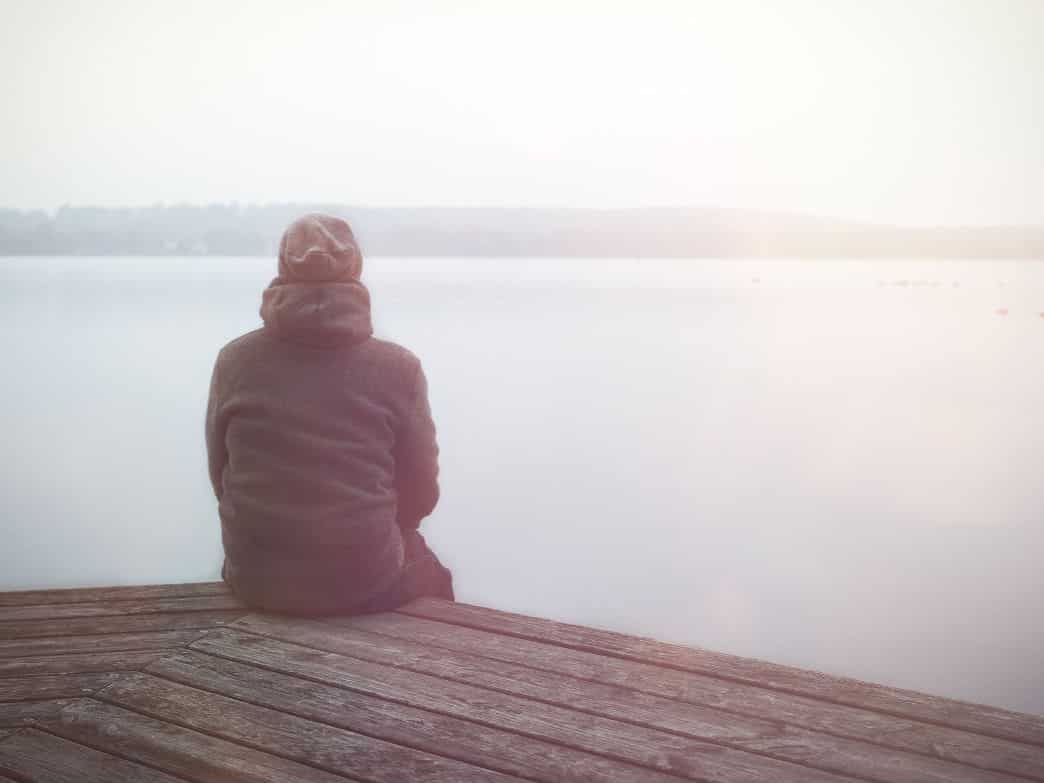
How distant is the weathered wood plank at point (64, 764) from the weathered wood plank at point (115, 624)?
0.48m

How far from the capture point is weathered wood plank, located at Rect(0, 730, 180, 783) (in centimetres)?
144

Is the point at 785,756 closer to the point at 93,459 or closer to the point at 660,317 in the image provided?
the point at 93,459

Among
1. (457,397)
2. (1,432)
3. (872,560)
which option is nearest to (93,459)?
(1,432)

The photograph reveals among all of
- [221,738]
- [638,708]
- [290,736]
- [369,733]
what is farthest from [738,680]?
[221,738]

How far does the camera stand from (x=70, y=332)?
12719 mm

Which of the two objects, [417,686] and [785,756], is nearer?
[785,756]

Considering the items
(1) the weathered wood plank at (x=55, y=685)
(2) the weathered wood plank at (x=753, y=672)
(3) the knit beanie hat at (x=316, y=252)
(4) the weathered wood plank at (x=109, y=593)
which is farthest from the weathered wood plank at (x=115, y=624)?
(3) the knit beanie hat at (x=316, y=252)

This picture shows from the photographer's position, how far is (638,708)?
1.66 meters

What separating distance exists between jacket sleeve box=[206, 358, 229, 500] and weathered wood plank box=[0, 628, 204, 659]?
12.6 inches

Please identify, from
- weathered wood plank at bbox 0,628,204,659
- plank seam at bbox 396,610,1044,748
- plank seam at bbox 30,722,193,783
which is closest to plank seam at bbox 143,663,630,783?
weathered wood plank at bbox 0,628,204,659

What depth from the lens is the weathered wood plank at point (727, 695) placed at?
1527mm

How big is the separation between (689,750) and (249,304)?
17.4m

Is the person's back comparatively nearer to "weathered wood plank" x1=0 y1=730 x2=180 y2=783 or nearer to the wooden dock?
the wooden dock

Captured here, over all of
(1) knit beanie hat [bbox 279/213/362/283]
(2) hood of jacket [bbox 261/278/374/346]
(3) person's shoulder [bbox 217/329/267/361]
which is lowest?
(3) person's shoulder [bbox 217/329/267/361]
